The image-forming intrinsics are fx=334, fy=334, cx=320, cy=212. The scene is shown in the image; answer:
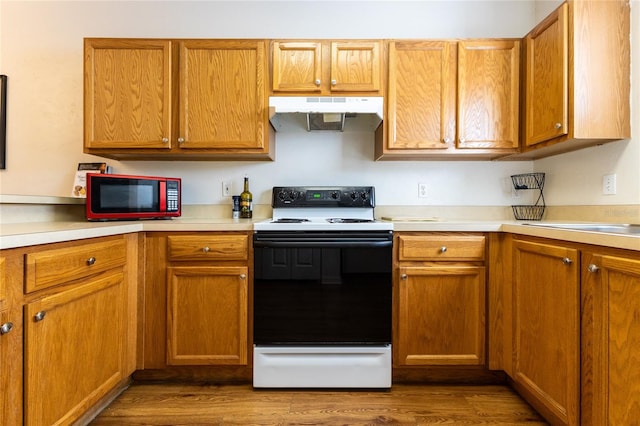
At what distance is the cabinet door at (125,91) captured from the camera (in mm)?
1916

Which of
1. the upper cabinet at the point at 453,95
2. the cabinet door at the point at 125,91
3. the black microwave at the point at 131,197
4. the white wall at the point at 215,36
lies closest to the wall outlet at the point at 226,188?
the white wall at the point at 215,36

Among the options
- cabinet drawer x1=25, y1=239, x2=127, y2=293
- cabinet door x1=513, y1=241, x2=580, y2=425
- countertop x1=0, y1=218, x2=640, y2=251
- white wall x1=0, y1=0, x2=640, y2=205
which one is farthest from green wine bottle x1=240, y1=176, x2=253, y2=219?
cabinet door x1=513, y1=241, x2=580, y2=425

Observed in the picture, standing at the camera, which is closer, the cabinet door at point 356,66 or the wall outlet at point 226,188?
the cabinet door at point 356,66

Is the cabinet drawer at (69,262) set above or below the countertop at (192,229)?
below

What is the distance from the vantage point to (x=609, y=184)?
1.69 meters

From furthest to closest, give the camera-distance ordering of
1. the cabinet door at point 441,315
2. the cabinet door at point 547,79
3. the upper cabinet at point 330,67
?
1. the upper cabinet at point 330,67
2. the cabinet door at point 441,315
3. the cabinet door at point 547,79

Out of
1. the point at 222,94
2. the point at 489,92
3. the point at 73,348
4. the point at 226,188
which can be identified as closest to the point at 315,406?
the point at 73,348

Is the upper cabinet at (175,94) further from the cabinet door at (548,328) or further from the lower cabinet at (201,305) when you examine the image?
the cabinet door at (548,328)

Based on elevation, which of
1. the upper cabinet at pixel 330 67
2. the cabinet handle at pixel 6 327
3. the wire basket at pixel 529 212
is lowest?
the cabinet handle at pixel 6 327

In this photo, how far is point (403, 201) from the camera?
2.30m

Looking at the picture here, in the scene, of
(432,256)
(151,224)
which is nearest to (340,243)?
(432,256)

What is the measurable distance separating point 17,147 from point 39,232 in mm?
1721

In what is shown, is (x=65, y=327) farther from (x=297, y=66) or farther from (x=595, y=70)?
(x=595, y=70)

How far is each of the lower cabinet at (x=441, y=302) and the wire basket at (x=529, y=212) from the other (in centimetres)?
70
